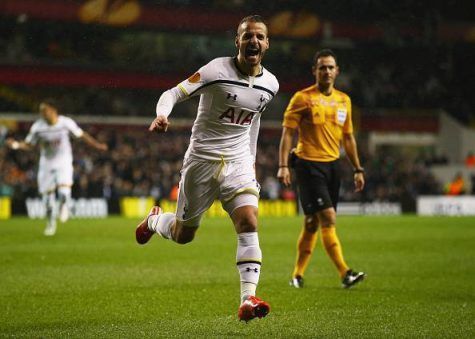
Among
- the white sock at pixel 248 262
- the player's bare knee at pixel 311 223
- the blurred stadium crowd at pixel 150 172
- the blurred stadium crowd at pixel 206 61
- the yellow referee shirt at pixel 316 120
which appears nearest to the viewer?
the white sock at pixel 248 262

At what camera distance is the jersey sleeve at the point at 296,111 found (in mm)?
9273

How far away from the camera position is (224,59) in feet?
21.6

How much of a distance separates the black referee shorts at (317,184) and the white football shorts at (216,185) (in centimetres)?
239

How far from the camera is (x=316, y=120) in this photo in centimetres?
930

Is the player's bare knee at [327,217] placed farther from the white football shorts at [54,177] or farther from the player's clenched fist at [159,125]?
the white football shorts at [54,177]

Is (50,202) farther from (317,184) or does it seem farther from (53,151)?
(317,184)

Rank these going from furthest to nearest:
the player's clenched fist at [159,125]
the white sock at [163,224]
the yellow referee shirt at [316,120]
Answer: the yellow referee shirt at [316,120], the white sock at [163,224], the player's clenched fist at [159,125]

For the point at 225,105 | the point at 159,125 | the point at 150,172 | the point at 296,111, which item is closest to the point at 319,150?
the point at 296,111

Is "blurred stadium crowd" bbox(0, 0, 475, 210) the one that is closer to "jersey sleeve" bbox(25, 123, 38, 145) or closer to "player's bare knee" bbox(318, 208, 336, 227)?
"jersey sleeve" bbox(25, 123, 38, 145)

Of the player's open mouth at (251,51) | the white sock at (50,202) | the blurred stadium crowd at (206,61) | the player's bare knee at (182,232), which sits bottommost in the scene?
the white sock at (50,202)

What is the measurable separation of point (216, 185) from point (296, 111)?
109 inches

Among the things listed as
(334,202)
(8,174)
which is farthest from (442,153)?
(334,202)

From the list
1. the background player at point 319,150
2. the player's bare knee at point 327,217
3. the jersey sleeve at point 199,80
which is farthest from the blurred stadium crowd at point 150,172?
the jersey sleeve at point 199,80

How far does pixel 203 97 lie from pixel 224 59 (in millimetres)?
336
